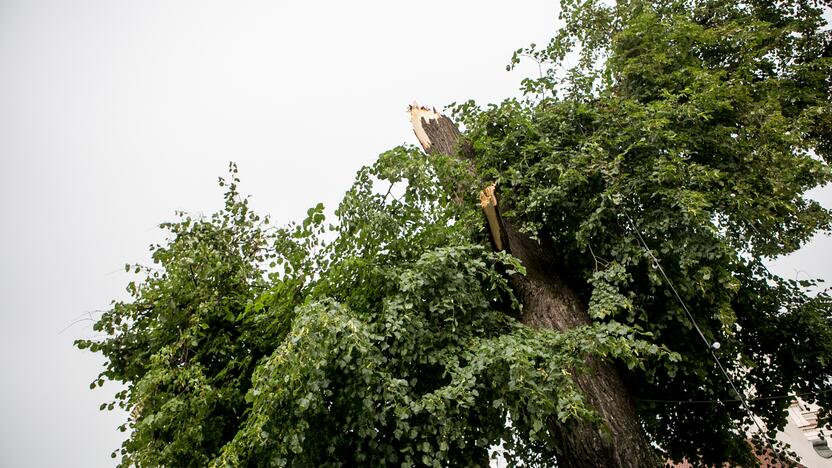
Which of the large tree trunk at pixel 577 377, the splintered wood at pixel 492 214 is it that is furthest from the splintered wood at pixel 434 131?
the splintered wood at pixel 492 214

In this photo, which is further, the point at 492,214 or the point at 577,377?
the point at 492,214

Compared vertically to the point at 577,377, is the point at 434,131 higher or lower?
higher

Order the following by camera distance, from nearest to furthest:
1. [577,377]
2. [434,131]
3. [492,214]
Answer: [577,377], [492,214], [434,131]

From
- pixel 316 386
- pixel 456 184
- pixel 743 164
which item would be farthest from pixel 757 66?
pixel 316 386

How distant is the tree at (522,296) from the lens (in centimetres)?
296

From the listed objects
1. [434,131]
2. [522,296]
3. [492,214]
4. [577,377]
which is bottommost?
[577,377]

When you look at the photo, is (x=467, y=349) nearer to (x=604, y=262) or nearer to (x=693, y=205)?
(x=604, y=262)

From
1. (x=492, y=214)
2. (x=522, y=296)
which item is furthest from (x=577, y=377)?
(x=492, y=214)

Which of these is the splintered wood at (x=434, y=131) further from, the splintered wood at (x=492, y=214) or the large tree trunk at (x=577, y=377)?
the splintered wood at (x=492, y=214)

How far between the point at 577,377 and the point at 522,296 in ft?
3.14

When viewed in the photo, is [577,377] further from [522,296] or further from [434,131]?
[434,131]

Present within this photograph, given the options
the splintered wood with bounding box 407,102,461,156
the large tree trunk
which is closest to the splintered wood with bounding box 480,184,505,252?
the large tree trunk

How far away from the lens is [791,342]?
192 inches

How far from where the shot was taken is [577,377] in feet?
12.7
